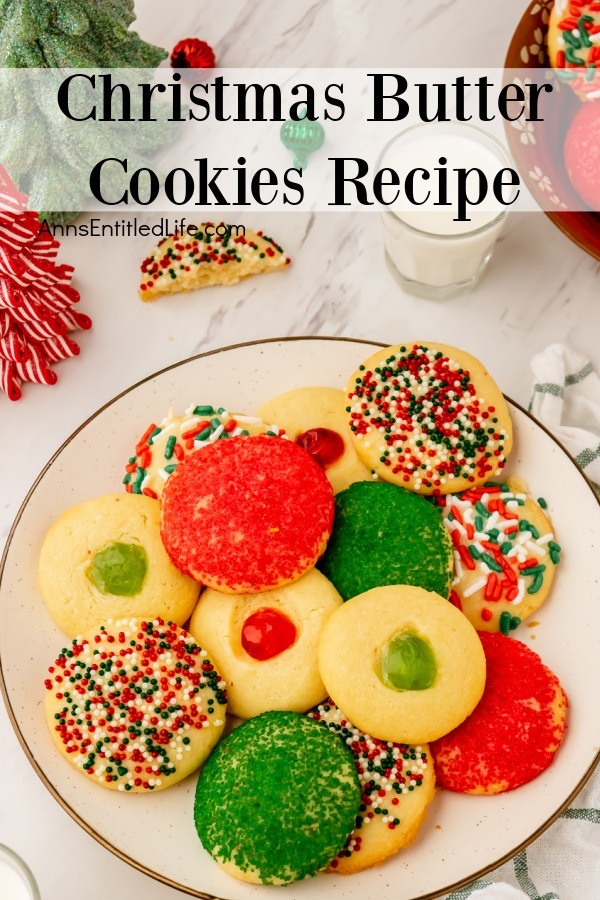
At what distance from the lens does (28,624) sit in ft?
4.66

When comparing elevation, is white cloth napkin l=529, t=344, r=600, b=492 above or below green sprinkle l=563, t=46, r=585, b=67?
below

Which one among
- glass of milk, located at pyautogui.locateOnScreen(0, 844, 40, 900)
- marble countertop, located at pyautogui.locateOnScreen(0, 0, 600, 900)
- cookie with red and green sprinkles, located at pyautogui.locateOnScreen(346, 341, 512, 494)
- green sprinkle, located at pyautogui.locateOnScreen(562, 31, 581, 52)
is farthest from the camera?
marble countertop, located at pyautogui.locateOnScreen(0, 0, 600, 900)

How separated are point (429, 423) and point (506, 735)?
1.45 feet

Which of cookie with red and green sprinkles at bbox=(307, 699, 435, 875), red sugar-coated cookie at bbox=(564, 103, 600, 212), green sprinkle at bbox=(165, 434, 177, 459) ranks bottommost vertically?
cookie with red and green sprinkles at bbox=(307, 699, 435, 875)

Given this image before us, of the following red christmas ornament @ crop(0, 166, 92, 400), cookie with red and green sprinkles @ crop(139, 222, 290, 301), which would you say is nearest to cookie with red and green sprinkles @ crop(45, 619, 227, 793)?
red christmas ornament @ crop(0, 166, 92, 400)

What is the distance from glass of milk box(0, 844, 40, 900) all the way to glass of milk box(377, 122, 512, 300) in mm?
1090

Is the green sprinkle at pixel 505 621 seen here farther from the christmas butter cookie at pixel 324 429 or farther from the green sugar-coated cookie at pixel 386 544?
the christmas butter cookie at pixel 324 429

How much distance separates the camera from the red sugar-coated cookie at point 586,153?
61.2 inches

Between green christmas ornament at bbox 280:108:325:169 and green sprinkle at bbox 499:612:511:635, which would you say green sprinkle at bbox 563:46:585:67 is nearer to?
green christmas ornament at bbox 280:108:325:169

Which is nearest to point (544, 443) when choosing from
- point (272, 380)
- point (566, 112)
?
point (272, 380)

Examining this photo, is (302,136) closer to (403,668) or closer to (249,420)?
(249,420)

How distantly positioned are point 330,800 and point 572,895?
18.0 inches

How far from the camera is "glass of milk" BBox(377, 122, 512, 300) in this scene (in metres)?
1.66

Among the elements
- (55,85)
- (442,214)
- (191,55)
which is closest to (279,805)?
(442,214)
